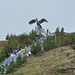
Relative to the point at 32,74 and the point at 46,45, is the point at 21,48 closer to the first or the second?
the point at 46,45

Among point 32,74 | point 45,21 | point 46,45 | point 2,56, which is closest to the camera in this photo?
point 32,74

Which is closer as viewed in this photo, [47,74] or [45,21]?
[47,74]

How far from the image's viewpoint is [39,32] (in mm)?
51969

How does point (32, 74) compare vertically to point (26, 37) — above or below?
below

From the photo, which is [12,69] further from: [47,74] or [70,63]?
[70,63]

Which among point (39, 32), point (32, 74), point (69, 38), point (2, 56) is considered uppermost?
point (39, 32)

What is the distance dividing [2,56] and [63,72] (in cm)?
1517

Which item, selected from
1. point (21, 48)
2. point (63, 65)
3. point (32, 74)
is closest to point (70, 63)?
point (63, 65)

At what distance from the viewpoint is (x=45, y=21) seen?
4656cm

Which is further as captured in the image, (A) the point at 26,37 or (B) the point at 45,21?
(A) the point at 26,37

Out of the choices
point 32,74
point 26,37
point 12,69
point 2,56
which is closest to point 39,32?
point 26,37

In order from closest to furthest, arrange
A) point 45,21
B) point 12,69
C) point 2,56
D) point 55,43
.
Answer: point 12,69 → point 2,56 → point 55,43 → point 45,21

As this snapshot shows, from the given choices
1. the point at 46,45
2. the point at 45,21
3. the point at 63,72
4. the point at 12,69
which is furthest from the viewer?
the point at 45,21

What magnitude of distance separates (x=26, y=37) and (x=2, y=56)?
2105 centimetres
